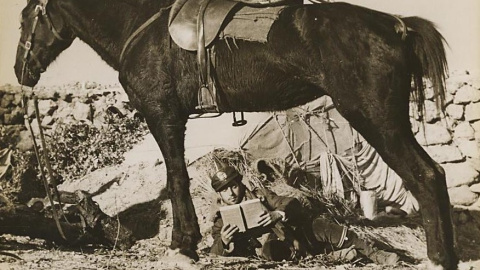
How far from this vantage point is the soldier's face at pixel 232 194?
3189mm

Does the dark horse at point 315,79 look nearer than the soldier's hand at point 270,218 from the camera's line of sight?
Yes

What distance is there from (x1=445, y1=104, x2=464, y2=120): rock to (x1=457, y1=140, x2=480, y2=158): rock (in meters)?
0.14

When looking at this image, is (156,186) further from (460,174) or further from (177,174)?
(460,174)

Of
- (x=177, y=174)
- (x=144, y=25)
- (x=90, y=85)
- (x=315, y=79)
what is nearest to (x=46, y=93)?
(x=90, y=85)

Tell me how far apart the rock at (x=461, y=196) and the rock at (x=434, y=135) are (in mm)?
257

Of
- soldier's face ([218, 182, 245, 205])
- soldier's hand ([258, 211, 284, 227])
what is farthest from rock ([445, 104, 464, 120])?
soldier's face ([218, 182, 245, 205])

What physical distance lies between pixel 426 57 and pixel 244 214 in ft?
3.99

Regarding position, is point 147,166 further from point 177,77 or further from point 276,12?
point 276,12

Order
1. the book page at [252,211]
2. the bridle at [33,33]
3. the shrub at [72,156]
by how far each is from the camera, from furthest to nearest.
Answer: the shrub at [72,156] → the bridle at [33,33] → the book page at [252,211]

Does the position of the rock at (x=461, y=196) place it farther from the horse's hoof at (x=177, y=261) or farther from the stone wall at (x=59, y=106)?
the stone wall at (x=59, y=106)

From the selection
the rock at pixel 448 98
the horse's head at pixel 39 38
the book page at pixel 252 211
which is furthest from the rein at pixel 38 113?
the rock at pixel 448 98

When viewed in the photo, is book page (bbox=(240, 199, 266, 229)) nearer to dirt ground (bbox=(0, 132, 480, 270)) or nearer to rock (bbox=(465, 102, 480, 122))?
dirt ground (bbox=(0, 132, 480, 270))

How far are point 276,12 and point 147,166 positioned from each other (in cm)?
119

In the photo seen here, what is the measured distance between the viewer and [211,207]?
3.28m
